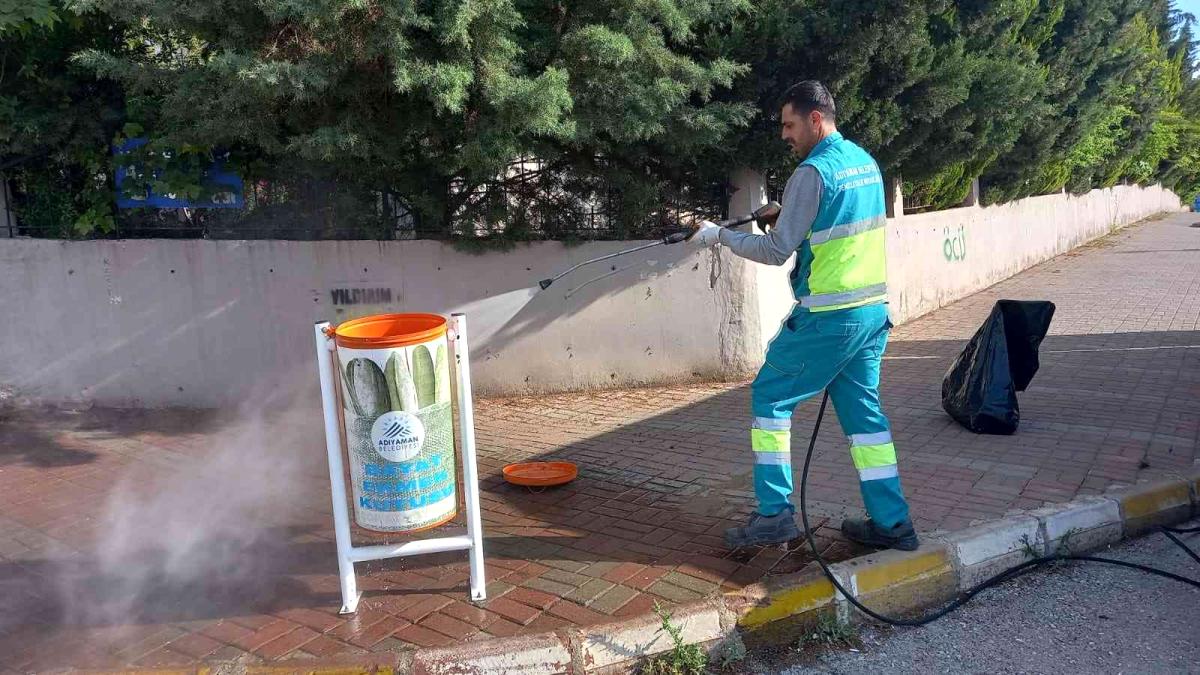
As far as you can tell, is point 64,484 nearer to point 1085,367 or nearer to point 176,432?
point 176,432

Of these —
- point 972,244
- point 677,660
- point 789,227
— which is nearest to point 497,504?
point 677,660

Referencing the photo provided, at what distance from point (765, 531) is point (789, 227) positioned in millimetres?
1351

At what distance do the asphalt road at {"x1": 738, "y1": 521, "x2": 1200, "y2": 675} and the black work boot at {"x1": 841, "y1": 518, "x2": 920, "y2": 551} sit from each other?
358 millimetres

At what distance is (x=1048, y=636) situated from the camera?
360 centimetres

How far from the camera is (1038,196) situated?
1648 cm

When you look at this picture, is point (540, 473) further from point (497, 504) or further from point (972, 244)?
point (972, 244)

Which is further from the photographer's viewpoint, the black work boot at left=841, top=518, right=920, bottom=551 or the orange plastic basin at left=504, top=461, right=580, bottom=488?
the orange plastic basin at left=504, top=461, right=580, bottom=488

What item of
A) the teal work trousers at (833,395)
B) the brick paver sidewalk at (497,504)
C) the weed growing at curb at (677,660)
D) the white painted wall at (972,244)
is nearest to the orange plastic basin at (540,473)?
the brick paver sidewalk at (497,504)

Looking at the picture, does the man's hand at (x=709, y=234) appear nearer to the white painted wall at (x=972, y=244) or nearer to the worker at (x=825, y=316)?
the worker at (x=825, y=316)

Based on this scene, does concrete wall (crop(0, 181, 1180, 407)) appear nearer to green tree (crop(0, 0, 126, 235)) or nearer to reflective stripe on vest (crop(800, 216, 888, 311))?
green tree (crop(0, 0, 126, 235))

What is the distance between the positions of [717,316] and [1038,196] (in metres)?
11.6

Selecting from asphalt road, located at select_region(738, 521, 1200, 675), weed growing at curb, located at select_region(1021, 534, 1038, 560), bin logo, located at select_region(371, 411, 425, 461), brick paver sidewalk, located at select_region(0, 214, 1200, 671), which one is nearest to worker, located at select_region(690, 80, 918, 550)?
brick paver sidewalk, located at select_region(0, 214, 1200, 671)

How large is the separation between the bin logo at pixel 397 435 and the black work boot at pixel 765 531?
153 centimetres

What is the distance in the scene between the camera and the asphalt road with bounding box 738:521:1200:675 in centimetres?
340
